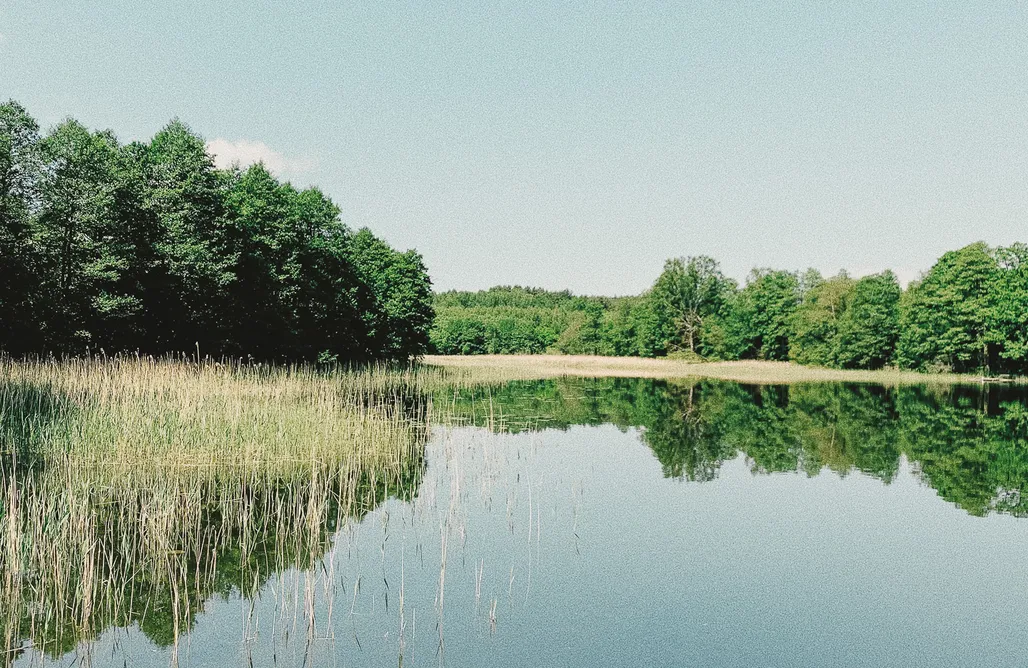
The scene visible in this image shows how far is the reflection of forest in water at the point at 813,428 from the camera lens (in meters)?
13.6

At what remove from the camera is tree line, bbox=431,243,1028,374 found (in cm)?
5491

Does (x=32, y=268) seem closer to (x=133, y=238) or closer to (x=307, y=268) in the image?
(x=133, y=238)

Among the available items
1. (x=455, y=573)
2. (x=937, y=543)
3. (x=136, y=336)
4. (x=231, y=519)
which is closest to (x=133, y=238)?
(x=136, y=336)

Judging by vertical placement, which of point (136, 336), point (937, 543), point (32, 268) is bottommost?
point (937, 543)

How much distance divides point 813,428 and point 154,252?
22349mm

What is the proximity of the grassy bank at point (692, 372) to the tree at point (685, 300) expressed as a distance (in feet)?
46.7

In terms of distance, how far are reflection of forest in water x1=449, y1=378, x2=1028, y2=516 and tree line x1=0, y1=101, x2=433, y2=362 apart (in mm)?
10620

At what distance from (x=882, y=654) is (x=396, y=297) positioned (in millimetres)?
46284

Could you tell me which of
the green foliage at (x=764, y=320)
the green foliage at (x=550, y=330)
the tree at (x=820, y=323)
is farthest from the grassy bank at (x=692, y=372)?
the green foliage at (x=550, y=330)

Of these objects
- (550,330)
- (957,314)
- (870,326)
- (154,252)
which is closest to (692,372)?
(870,326)

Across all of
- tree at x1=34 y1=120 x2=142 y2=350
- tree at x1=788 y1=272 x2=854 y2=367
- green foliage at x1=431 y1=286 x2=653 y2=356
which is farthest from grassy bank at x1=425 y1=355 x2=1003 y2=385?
tree at x1=34 y1=120 x2=142 y2=350

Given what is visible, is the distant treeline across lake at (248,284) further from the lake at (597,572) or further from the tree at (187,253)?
the lake at (597,572)

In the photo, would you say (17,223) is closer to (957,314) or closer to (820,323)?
(957,314)

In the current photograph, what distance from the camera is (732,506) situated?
34.4ft
